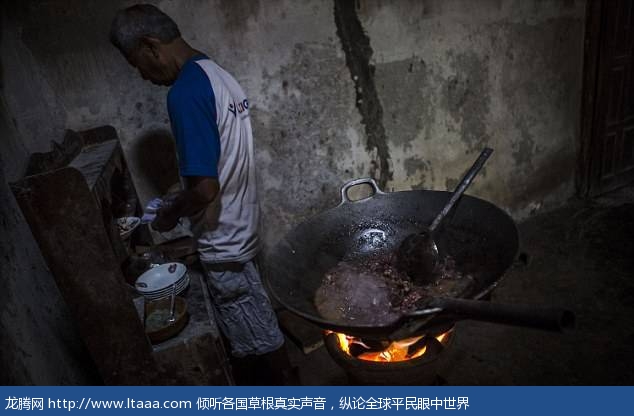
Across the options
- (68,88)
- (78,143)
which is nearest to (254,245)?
(78,143)

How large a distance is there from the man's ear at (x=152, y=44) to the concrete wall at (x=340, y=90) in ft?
2.33

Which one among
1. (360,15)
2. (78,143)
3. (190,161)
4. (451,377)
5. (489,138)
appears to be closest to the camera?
(190,161)

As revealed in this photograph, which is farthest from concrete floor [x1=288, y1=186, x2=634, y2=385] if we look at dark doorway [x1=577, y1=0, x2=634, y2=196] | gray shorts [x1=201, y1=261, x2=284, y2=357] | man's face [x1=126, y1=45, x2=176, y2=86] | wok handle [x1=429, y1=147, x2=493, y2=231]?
man's face [x1=126, y1=45, x2=176, y2=86]

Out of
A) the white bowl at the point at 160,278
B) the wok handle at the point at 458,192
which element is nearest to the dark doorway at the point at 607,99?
the wok handle at the point at 458,192

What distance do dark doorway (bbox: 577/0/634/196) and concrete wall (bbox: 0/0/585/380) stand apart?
0.54 feet

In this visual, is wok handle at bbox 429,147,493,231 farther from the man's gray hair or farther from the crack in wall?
the man's gray hair

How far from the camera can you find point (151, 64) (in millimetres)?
2512

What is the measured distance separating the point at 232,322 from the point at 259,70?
2.00m

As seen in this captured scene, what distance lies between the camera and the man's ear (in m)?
2.42

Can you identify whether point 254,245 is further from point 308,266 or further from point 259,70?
point 259,70

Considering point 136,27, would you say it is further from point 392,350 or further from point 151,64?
point 392,350

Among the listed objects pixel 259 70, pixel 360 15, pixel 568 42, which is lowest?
pixel 568 42

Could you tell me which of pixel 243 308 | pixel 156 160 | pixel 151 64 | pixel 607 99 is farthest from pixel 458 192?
pixel 607 99

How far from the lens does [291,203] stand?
152 inches
